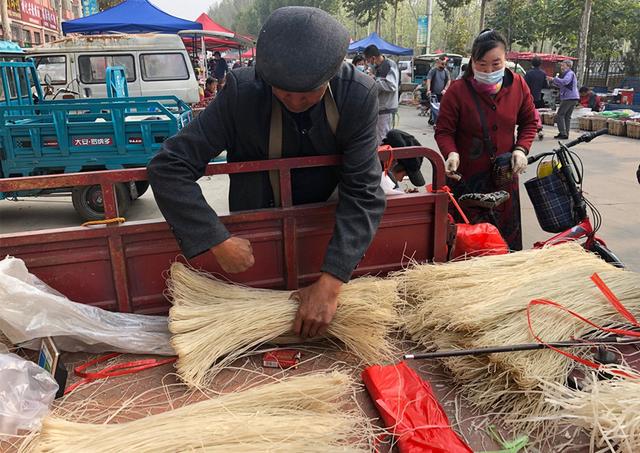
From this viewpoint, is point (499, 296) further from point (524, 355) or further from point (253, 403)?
point (253, 403)

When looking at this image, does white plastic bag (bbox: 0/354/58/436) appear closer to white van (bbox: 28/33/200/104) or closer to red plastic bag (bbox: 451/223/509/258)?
red plastic bag (bbox: 451/223/509/258)

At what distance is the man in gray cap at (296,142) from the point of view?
1.52 meters

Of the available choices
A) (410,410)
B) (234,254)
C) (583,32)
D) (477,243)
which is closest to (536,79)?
(583,32)

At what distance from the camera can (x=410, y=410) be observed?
1377 millimetres

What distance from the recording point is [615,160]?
8750 mm

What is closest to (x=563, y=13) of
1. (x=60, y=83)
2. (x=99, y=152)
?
(x=60, y=83)

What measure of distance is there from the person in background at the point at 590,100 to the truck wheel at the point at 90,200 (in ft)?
49.9

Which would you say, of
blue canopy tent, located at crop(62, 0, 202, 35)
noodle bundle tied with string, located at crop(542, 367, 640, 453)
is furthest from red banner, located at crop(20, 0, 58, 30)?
noodle bundle tied with string, located at crop(542, 367, 640, 453)

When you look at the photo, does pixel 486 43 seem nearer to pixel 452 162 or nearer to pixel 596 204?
pixel 452 162

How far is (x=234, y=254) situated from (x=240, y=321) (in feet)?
0.76

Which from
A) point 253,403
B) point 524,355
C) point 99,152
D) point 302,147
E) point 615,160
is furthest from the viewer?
point 615,160

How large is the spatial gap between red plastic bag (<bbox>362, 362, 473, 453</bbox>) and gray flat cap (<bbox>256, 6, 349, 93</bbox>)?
920 mm

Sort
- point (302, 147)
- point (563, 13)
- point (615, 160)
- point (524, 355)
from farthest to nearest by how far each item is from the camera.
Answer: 1. point (563, 13)
2. point (615, 160)
3. point (302, 147)
4. point (524, 355)

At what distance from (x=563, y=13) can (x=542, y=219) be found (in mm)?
26627
